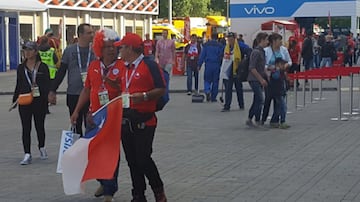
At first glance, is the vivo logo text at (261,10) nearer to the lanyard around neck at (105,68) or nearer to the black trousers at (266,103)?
the black trousers at (266,103)

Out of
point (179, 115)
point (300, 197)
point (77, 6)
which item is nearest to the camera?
point (300, 197)

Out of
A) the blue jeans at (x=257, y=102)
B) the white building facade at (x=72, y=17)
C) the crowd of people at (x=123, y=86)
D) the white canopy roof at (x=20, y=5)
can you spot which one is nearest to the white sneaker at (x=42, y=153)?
the crowd of people at (x=123, y=86)

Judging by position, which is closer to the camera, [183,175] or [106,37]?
[106,37]

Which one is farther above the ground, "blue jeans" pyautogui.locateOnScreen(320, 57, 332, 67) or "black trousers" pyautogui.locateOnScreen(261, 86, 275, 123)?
"blue jeans" pyautogui.locateOnScreen(320, 57, 332, 67)

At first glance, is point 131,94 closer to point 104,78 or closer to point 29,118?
point 104,78

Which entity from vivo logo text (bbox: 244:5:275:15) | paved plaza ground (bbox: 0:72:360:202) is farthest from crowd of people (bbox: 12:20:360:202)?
vivo logo text (bbox: 244:5:275:15)

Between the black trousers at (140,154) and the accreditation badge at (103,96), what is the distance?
0.37 meters

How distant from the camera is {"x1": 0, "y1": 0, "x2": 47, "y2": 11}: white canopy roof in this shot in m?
31.3

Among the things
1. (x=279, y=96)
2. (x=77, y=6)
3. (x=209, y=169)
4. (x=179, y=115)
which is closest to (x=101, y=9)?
(x=77, y=6)

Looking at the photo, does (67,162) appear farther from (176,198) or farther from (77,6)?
(77,6)

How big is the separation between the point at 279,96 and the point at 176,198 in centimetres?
599

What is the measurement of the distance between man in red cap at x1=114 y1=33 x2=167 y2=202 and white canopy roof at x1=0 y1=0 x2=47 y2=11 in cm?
2527

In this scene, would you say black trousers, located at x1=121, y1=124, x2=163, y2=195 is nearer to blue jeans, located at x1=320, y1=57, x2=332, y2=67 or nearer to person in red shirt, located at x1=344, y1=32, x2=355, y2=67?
blue jeans, located at x1=320, y1=57, x2=332, y2=67

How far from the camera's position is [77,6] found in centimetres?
4253
